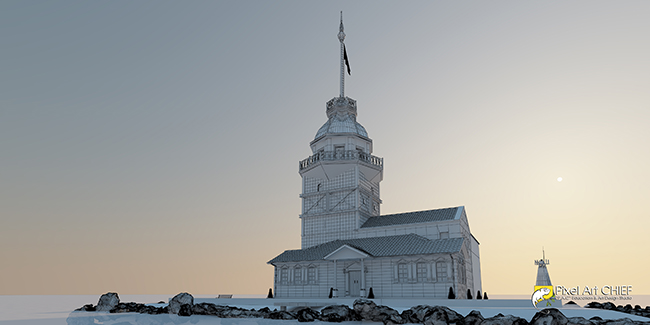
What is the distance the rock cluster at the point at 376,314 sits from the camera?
1812 cm

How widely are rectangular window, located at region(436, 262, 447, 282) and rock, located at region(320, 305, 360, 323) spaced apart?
12.8m

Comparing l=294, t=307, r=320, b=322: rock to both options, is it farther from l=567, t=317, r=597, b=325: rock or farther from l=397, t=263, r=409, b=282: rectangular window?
l=397, t=263, r=409, b=282: rectangular window

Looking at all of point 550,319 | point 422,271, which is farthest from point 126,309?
point 550,319

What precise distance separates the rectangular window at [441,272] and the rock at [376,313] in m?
12.7

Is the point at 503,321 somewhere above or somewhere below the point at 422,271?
below

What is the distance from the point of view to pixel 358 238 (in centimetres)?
4138

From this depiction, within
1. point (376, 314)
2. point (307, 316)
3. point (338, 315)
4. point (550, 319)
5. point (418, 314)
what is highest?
point (550, 319)

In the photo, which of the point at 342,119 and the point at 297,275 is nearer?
the point at 297,275

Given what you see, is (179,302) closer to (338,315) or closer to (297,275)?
(297,275)

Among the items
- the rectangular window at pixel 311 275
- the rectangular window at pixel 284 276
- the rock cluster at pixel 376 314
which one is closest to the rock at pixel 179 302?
the rock cluster at pixel 376 314

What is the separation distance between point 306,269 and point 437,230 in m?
11.9

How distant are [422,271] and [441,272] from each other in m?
1.46

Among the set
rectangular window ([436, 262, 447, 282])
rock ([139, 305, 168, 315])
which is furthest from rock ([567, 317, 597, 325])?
rock ([139, 305, 168, 315])

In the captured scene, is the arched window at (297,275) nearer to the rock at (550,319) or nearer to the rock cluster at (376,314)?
the rock cluster at (376,314)
